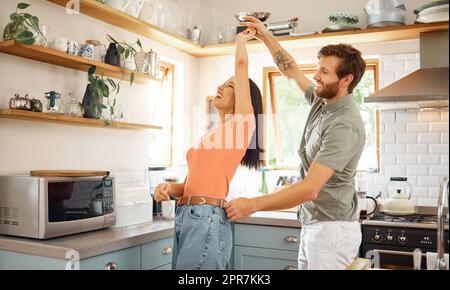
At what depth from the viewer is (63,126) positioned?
96.2 inches

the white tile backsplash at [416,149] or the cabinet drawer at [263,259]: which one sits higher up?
the white tile backsplash at [416,149]

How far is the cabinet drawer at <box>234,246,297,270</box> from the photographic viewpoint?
2.61 metres

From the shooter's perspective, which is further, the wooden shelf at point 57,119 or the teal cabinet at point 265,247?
the teal cabinet at point 265,247

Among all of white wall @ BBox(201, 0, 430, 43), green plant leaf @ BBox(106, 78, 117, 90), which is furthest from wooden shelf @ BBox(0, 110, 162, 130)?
white wall @ BBox(201, 0, 430, 43)

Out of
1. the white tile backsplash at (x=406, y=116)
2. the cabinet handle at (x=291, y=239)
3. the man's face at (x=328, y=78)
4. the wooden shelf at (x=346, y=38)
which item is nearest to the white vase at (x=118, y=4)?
the wooden shelf at (x=346, y=38)

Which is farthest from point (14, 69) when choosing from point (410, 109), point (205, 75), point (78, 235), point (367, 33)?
point (410, 109)

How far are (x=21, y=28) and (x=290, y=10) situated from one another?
2.02 meters

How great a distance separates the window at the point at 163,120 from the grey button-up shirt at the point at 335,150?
1.72 metres

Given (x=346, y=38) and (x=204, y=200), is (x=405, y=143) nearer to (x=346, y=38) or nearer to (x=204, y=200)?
(x=346, y=38)

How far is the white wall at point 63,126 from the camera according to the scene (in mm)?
2168

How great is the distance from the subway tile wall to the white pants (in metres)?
1.55

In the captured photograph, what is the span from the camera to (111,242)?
6.45 ft

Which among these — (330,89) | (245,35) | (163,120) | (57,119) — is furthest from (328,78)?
(163,120)

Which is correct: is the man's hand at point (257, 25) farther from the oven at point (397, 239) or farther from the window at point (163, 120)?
the window at point (163, 120)
